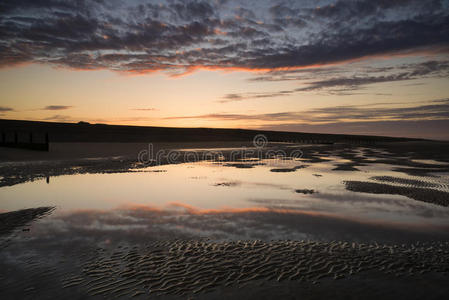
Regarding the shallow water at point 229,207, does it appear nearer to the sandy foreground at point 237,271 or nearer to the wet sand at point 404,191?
the wet sand at point 404,191

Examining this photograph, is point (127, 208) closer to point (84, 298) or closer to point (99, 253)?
point (99, 253)

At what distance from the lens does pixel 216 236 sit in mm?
7418

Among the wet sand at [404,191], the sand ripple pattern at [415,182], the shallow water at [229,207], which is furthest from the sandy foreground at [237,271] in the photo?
the sand ripple pattern at [415,182]

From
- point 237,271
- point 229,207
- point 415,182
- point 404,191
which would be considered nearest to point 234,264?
point 237,271

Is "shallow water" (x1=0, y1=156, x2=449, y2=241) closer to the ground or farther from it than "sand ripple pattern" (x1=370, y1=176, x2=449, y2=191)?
closer to the ground

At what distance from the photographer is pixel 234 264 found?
19.2 feet

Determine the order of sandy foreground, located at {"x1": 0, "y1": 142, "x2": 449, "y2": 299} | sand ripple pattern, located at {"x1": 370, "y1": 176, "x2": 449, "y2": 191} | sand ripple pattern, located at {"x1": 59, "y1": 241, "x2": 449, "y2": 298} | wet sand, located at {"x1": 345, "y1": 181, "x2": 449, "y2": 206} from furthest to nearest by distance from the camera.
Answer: sand ripple pattern, located at {"x1": 370, "y1": 176, "x2": 449, "y2": 191}
wet sand, located at {"x1": 345, "y1": 181, "x2": 449, "y2": 206}
sand ripple pattern, located at {"x1": 59, "y1": 241, "x2": 449, "y2": 298}
sandy foreground, located at {"x1": 0, "y1": 142, "x2": 449, "y2": 299}

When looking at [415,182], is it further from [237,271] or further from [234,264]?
[237,271]

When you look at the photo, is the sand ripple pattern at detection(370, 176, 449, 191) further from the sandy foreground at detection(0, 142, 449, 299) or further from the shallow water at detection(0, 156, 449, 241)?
the sandy foreground at detection(0, 142, 449, 299)

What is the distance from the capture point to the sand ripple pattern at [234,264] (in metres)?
5.07

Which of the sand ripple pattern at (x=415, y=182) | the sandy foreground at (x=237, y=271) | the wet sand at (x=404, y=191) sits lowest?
the sandy foreground at (x=237, y=271)

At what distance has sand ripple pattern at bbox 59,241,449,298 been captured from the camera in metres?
5.07

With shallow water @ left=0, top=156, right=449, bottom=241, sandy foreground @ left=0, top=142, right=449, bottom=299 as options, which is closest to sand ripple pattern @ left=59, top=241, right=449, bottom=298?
sandy foreground @ left=0, top=142, right=449, bottom=299

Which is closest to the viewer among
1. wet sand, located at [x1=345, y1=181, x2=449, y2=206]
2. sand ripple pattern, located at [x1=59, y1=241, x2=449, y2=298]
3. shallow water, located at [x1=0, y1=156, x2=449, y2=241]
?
sand ripple pattern, located at [x1=59, y1=241, x2=449, y2=298]
